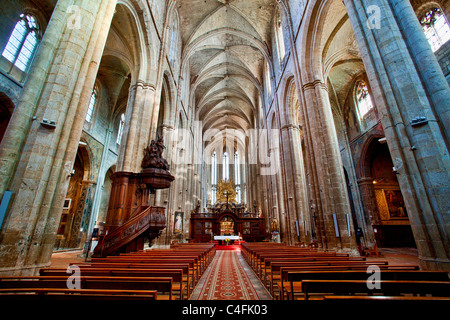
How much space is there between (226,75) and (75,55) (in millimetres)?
20303

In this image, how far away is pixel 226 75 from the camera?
23.0 m

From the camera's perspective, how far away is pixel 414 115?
165 inches

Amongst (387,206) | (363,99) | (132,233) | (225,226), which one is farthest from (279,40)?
(225,226)

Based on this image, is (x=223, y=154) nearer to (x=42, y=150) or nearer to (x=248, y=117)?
(x=248, y=117)

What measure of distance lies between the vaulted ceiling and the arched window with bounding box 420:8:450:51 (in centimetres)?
946

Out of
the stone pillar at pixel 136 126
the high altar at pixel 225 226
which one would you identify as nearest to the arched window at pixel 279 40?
the stone pillar at pixel 136 126

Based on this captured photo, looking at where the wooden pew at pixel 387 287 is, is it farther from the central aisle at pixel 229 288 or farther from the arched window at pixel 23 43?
the arched window at pixel 23 43

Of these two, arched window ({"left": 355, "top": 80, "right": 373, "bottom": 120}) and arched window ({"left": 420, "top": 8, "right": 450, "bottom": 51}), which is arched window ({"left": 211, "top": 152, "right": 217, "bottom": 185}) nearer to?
arched window ({"left": 355, "top": 80, "right": 373, "bottom": 120})

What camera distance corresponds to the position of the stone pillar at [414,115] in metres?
3.78

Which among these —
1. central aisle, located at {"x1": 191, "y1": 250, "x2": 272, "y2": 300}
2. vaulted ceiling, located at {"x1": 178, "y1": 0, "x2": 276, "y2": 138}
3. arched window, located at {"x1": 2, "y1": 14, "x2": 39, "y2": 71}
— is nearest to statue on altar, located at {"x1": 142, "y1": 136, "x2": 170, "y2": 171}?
central aisle, located at {"x1": 191, "y1": 250, "x2": 272, "y2": 300}

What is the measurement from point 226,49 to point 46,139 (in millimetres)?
19116

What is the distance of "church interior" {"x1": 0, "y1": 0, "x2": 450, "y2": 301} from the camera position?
3346 mm
